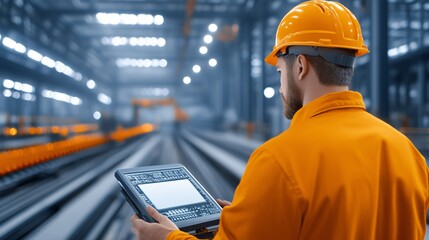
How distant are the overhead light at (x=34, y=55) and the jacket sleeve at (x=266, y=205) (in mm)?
14493

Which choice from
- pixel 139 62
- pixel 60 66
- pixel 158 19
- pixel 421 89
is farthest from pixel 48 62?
pixel 421 89

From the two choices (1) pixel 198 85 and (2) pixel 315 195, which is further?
(1) pixel 198 85

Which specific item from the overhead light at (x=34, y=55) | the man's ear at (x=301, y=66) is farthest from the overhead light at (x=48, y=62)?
the man's ear at (x=301, y=66)

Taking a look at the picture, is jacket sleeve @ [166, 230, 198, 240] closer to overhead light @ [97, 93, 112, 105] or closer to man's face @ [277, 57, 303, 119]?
man's face @ [277, 57, 303, 119]

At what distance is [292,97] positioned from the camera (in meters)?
1.12

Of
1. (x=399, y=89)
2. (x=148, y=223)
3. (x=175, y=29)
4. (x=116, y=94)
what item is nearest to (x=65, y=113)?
(x=116, y=94)

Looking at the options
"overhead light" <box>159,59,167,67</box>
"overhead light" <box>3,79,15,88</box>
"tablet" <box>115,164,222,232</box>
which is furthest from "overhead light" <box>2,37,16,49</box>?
"overhead light" <box>159,59,167,67</box>

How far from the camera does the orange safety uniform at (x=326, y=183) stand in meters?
0.89

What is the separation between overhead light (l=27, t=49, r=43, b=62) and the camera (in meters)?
13.9

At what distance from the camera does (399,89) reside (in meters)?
17.6

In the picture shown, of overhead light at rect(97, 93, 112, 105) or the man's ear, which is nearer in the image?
the man's ear

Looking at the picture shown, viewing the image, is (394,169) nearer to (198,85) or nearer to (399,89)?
(399,89)

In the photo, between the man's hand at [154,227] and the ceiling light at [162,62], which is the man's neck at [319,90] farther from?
the ceiling light at [162,62]

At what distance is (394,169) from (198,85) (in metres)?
34.6
